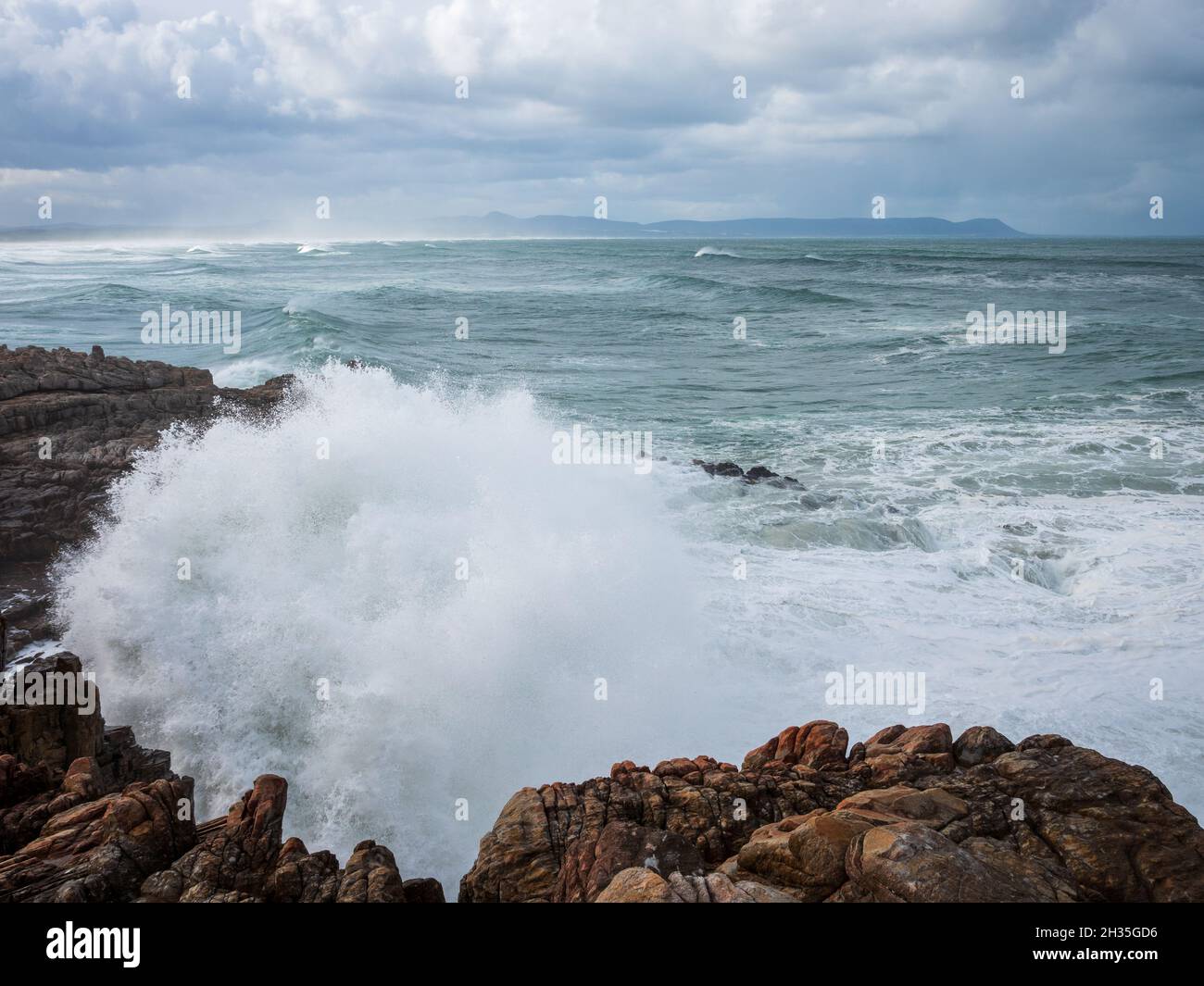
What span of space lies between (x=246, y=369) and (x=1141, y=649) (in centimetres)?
2468

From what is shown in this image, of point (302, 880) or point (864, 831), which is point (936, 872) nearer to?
point (864, 831)

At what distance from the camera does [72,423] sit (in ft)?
41.3

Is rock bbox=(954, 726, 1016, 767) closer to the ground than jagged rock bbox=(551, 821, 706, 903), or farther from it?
farther from it

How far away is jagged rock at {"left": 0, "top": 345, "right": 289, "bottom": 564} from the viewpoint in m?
10.7

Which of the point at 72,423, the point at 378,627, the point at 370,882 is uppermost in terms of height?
the point at 72,423

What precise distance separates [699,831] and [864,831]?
132 cm

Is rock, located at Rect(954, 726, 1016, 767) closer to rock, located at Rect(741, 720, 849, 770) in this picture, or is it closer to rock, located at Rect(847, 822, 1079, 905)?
rock, located at Rect(741, 720, 849, 770)

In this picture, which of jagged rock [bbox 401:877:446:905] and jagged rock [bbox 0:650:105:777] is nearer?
jagged rock [bbox 401:877:446:905]

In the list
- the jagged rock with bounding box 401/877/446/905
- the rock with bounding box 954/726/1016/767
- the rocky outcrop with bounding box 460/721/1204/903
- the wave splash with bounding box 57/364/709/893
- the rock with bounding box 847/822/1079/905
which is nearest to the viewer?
the rock with bounding box 847/822/1079/905

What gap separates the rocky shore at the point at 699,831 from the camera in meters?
4.95

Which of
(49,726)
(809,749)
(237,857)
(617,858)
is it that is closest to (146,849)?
(237,857)

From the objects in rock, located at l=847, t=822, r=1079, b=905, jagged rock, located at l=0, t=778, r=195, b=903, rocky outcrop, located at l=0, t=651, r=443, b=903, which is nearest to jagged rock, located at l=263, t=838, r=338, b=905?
rocky outcrop, located at l=0, t=651, r=443, b=903

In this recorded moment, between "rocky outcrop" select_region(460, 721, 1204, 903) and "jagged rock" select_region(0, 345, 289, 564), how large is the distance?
823cm

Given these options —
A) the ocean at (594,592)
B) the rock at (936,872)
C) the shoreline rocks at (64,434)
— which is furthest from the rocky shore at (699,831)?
the shoreline rocks at (64,434)
